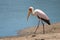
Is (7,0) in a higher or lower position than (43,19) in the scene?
higher

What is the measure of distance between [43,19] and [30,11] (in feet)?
1.59

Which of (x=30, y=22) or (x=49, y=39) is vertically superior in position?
(x=30, y=22)

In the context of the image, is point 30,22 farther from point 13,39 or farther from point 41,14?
point 13,39

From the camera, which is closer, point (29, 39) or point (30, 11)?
point (29, 39)

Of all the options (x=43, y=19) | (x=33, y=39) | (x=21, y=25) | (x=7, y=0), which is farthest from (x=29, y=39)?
(x=7, y=0)

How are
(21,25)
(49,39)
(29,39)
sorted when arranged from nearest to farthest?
(49,39) → (29,39) → (21,25)

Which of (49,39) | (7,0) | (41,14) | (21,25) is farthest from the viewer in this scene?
(7,0)

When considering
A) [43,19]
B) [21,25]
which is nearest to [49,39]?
[43,19]

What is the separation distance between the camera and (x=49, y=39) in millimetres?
4734

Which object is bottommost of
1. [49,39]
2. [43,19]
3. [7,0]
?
[49,39]

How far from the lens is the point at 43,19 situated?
6.40m

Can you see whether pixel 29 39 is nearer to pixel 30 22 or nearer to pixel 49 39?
pixel 49 39

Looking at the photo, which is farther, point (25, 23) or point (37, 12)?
point (25, 23)

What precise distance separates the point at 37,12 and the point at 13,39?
1392 millimetres
